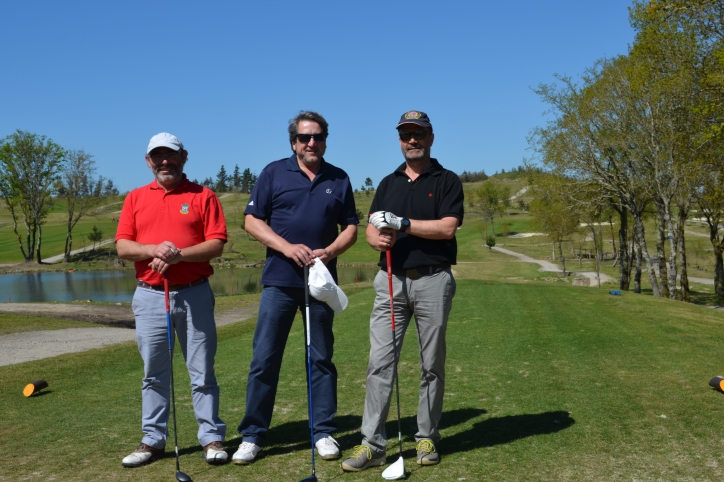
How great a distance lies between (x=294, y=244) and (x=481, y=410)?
252cm

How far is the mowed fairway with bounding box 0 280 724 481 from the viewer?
4.81 m

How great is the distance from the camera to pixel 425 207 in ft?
17.1

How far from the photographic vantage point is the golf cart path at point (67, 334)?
12445mm

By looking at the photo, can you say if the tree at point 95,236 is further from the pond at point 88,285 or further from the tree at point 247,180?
the tree at point 247,180

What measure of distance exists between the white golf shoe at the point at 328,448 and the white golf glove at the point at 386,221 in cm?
168

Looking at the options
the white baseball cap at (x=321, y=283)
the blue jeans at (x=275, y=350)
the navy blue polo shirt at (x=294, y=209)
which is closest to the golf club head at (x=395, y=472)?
the blue jeans at (x=275, y=350)

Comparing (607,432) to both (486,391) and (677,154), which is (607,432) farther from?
(677,154)

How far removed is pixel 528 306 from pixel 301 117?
36.9 ft

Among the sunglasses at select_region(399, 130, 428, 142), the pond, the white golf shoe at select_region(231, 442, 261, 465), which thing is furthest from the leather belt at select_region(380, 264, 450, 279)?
the pond

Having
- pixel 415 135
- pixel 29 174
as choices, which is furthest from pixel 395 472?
pixel 29 174

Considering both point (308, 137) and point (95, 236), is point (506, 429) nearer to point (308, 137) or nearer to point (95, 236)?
point (308, 137)

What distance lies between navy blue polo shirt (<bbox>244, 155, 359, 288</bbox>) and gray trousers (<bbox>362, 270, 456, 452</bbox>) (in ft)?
2.15

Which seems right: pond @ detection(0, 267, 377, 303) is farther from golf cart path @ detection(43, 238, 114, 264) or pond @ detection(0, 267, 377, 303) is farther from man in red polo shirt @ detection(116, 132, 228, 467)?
man in red polo shirt @ detection(116, 132, 228, 467)

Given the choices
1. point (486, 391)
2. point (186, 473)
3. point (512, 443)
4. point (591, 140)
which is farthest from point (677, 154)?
point (186, 473)
